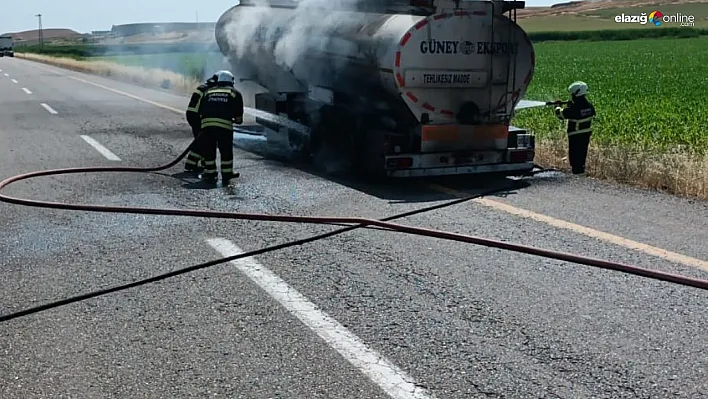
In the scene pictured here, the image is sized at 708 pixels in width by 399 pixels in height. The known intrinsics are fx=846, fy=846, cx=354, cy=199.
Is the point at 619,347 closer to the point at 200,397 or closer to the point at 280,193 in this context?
the point at 200,397

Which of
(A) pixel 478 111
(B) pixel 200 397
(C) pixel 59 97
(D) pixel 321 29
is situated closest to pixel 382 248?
(B) pixel 200 397

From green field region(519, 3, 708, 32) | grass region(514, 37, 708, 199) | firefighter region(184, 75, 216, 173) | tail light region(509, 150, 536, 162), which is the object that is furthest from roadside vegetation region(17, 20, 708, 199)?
green field region(519, 3, 708, 32)

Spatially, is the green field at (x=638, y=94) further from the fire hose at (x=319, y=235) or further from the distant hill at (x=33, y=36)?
the distant hill at (x=33, y=36)

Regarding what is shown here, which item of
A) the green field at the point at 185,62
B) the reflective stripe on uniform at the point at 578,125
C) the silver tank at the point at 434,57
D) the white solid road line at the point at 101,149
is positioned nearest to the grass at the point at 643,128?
the reflective stripe on uniform at the point at 578,125

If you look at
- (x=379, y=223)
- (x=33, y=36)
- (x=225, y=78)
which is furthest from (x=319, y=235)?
(x=33, y=36)

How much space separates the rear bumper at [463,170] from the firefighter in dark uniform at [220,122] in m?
1.97

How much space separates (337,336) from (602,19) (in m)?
109

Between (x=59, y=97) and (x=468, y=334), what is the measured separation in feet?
76.0

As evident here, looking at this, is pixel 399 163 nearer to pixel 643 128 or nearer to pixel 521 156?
pixel 521 156

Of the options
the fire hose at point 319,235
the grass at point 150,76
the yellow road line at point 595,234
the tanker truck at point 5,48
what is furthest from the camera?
the tanker truck at point 5,48

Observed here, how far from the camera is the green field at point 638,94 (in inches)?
553

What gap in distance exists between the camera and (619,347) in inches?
181

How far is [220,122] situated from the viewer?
33.6 ft

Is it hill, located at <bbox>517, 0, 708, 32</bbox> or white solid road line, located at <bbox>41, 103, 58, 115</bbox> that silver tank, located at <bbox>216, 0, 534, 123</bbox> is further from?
hill, located at <bbox>517, 0, 708, 32</bbox>
